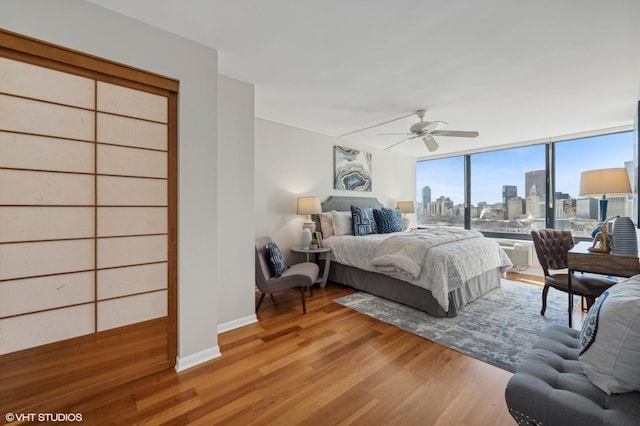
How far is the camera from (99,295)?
1.85 meters

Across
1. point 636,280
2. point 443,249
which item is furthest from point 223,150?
point 636,280

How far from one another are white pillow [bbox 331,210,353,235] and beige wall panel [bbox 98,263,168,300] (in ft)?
9.34

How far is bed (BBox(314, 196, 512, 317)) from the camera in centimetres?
300

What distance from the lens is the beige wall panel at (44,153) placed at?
61.7 inches

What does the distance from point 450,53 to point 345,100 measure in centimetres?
133

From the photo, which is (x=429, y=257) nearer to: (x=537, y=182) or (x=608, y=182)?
(x=608, y=182)

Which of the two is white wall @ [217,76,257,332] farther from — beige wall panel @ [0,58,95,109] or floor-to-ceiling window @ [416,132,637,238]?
floor-to-ceiling window @ [416,132,637,238]

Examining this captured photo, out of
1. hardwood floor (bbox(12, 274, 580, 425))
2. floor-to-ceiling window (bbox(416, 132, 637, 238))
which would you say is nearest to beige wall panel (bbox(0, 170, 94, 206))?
hardwood floor (bbox(12, 274, 580, 425))

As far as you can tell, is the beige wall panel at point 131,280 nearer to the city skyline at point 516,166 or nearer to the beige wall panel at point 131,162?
the beige wall panel at point 131,162

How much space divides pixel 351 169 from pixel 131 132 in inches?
158

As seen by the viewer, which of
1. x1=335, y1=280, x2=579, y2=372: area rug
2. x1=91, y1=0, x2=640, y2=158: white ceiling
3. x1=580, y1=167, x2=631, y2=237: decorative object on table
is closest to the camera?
x1=91, y1=0, x2=640, y2=158: white ceiling

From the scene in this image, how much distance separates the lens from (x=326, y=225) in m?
4.57

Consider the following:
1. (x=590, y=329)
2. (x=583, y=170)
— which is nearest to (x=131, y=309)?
(x=590, y=329)

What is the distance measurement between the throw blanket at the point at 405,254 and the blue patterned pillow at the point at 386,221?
123 cm
